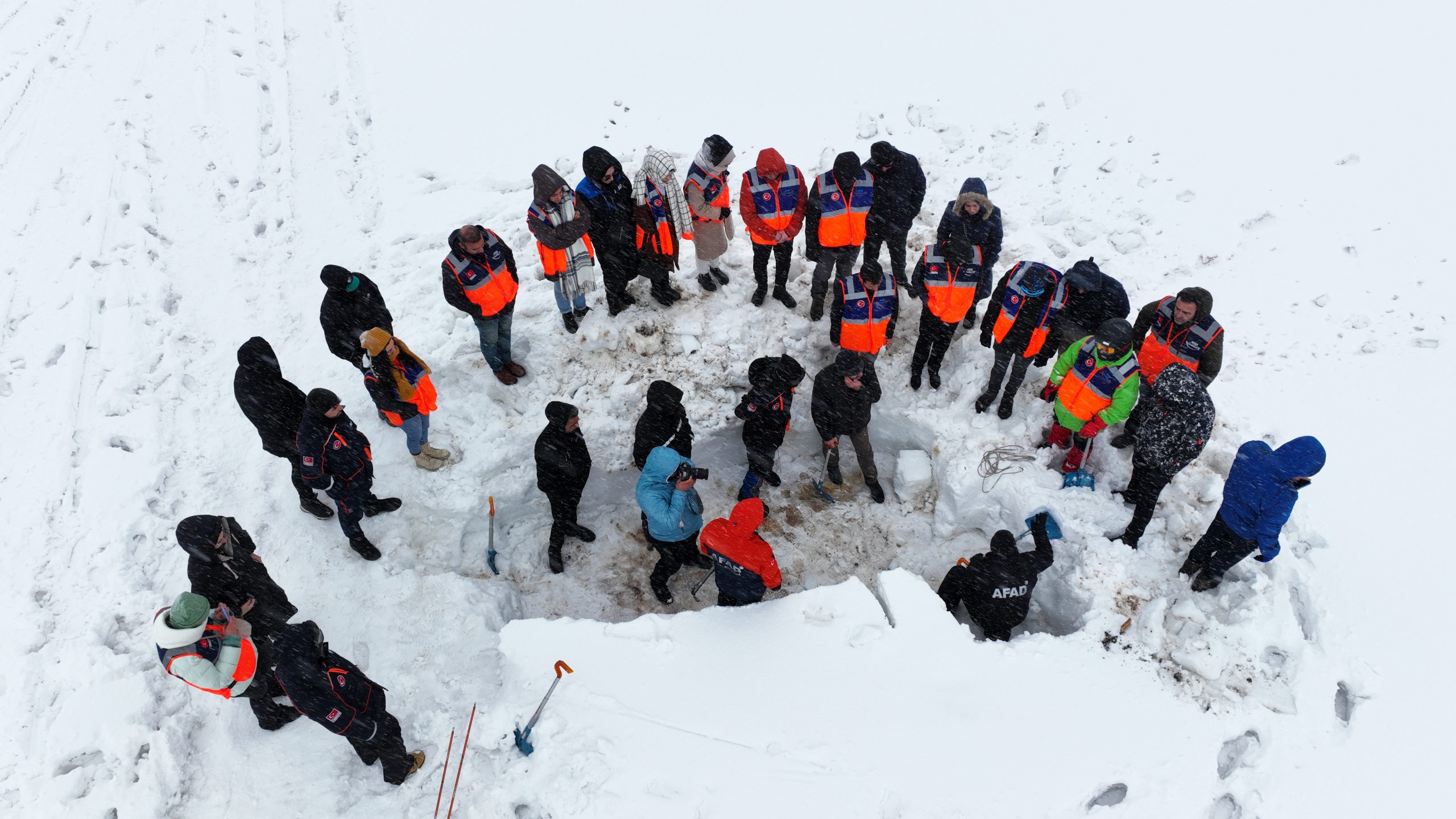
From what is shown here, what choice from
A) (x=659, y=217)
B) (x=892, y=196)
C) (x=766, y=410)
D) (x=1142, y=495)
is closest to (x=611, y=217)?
(x=659, y=217)

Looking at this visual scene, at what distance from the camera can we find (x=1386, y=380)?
20.6 ft

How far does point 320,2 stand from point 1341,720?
14.2m

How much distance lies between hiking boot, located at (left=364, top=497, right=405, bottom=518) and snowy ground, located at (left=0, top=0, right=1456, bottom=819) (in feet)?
0.69

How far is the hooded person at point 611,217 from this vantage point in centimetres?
601

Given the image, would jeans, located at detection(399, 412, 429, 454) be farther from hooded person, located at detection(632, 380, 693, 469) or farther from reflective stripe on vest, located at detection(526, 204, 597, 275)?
hooded person, located at detection(632, 380, 693, 469)

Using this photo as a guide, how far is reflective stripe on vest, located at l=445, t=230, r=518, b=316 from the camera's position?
579 centimetres

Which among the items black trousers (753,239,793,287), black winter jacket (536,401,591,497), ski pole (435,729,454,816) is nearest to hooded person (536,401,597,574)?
black winter jacket (536,401,591,497)

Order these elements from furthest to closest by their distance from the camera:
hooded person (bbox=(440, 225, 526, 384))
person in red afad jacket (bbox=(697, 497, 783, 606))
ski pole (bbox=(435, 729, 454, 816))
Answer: hooded person (bbox=(440, 225, 526, 384)) < person in red afad jacket (bbox=(697, 497, 783, 606)) < ski pole (bbox=(435, 729, 454, 816))

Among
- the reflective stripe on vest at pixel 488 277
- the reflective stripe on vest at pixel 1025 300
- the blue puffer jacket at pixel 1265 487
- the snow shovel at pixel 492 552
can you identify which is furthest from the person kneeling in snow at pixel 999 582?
the reflective stripe on vest at pixel 488 277

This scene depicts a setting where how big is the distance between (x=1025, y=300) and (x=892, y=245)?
163 cm

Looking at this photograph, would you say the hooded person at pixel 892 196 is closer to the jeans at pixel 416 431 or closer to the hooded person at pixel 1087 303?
the hooded person at pixel 1087 303

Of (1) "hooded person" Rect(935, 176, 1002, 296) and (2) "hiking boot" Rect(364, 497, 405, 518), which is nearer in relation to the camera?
(1) "hooded person" Rect(935, 176, 1002, 296)

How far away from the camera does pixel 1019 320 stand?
19.0 ft

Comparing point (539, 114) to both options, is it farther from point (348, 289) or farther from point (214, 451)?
point (214, 451)
